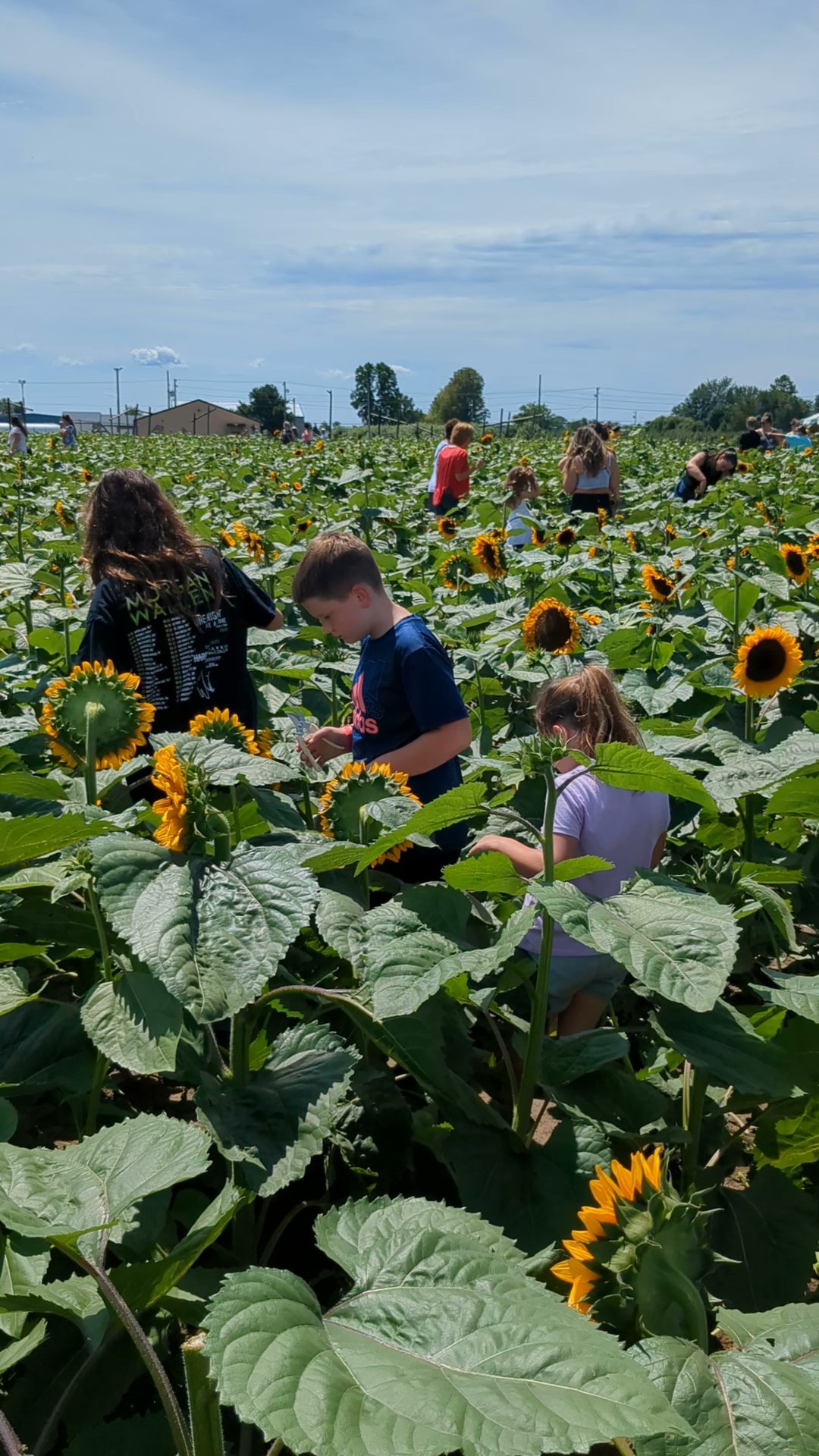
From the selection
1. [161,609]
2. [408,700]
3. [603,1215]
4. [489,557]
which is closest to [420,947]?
[603,1215]

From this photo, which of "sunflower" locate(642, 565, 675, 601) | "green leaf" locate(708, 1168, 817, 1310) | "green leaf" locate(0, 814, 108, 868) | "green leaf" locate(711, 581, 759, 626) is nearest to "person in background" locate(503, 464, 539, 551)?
"sunflower" locate(642, 565, 675, 601)

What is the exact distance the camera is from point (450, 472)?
31.0ft

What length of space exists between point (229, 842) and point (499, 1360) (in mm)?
732

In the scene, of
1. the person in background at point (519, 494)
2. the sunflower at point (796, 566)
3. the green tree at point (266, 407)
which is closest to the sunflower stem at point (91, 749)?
the sunflower at point (796, 566)

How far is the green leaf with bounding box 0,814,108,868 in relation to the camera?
4.44 feet

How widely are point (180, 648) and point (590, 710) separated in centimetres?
118

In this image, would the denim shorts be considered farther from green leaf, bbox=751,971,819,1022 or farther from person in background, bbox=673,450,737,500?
person in background, bbox=673,450,737,500

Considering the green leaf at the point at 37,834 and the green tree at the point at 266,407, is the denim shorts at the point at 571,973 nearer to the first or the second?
the green leaf at the point at 37,834

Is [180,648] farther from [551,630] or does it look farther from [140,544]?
[551,630]

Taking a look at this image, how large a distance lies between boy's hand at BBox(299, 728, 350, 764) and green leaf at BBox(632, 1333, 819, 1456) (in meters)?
2.06

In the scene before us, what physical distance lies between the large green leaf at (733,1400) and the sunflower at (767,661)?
2.26 meters

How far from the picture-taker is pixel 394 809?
1.79 m

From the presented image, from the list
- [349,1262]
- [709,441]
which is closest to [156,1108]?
[349,1262]

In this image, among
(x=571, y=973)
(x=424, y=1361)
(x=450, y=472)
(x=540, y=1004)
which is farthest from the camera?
(x=450, y=472)
